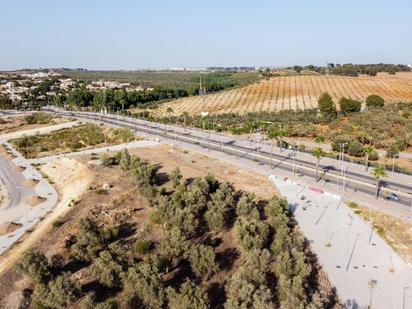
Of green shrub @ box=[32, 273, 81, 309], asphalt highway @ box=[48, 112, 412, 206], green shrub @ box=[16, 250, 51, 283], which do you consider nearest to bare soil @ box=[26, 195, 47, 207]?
green shrub @ box=[16, 250, 51, 283]

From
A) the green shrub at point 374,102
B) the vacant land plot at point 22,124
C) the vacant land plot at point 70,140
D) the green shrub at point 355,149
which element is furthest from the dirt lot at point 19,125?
the green shrub at point 374,102

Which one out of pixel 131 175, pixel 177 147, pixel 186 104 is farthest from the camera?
pixel 186 104

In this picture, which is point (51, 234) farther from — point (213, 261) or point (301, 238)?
point (301, 238)

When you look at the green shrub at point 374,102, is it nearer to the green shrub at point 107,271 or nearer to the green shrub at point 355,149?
the green shrub at point 355,149

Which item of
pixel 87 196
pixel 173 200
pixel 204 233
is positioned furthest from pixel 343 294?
pixel 87 196

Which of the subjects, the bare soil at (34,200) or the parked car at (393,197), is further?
the bare soil at (34,200)

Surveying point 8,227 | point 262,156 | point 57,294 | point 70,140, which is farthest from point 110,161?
point 57,294

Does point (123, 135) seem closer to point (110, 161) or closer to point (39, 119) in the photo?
point (110, 161)
